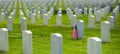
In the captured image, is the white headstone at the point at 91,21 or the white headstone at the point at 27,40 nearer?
the white headstone at the point at 27,40

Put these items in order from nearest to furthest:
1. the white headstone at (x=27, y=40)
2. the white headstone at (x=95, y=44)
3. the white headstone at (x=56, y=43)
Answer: the white headstone at (x=95, y=44)
the white headstone at (x=56, y=43)
the white headstone at (x=27, y=40)

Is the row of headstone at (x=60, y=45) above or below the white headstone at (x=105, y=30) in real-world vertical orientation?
above

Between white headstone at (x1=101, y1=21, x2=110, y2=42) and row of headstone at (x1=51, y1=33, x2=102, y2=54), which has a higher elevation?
row of headstone at (x1=51, y1=33, x2=102, y2=54)

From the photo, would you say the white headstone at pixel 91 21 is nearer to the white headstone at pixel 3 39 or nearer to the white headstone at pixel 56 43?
the white headstone at pixel 3 39

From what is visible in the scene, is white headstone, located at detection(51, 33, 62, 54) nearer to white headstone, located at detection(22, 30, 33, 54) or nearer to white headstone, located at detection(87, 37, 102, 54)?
white headstone, located at detection(87, 37, 102, 54)

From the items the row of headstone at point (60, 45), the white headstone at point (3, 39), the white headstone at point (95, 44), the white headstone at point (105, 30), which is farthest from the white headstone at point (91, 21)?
the white headstone at point (95, 44)

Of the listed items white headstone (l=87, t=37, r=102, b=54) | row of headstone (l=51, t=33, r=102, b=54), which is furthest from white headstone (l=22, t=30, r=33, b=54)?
white headstone (l=87, t=37, r=102, b=54)

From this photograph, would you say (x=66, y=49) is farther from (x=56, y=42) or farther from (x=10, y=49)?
(x=56, y=42)

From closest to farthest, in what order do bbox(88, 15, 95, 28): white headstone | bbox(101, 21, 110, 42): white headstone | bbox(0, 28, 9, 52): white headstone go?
bbox(0, 28, 9, 52): white headstone → bbox(101, 21, 110, 42): white headstone → bbox(88, 15, 95, 28): white headstone

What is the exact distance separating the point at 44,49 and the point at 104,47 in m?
1.82

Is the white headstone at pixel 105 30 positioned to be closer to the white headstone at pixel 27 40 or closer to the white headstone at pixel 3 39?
the white headstone at pixel 27 40

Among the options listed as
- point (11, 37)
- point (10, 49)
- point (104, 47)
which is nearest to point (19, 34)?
point (11, 37)

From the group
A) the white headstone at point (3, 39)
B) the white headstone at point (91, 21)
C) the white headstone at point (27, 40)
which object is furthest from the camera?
the white headstone at point (91, 21)

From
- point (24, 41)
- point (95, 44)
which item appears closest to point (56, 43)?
point (95, 44)
